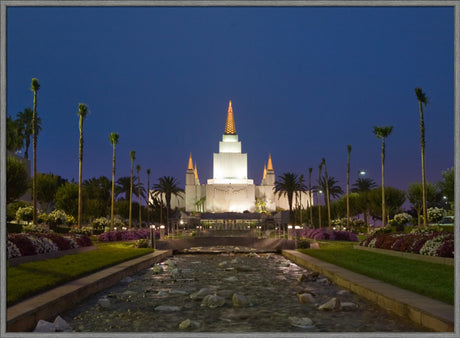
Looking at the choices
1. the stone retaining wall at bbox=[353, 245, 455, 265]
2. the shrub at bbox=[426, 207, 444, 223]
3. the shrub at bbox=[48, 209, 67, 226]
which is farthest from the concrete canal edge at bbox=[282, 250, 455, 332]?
the shrub at bbox=[48, 209, 67, 226]

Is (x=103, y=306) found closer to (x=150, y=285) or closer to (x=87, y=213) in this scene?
(x=150, y=285)

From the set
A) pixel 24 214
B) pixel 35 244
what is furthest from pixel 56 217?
pixel 35 244

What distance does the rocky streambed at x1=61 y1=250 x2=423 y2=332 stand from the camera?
907 centimetres

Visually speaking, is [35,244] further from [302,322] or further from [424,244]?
[424,244]

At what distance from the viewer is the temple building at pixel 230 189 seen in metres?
119

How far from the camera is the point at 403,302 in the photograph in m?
9.32

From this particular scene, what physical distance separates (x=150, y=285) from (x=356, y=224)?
50762 mm

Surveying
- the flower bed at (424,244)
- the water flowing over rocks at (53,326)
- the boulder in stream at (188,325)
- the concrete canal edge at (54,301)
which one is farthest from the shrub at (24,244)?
the flower bed at (424,244)

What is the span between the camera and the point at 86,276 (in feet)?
46.7

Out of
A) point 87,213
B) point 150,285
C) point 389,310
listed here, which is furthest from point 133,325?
point 87,213

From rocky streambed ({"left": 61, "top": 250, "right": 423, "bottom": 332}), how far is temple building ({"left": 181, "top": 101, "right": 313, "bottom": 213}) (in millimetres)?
103073

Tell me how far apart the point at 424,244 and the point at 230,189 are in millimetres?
98689

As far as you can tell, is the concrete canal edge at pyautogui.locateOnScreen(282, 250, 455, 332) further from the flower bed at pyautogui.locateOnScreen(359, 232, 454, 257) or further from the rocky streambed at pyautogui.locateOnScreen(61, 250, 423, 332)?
the flower bed at pyautogui.locateOnScreen(359, 232, 454, 257)

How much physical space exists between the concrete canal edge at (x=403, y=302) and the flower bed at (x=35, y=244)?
11096mm
